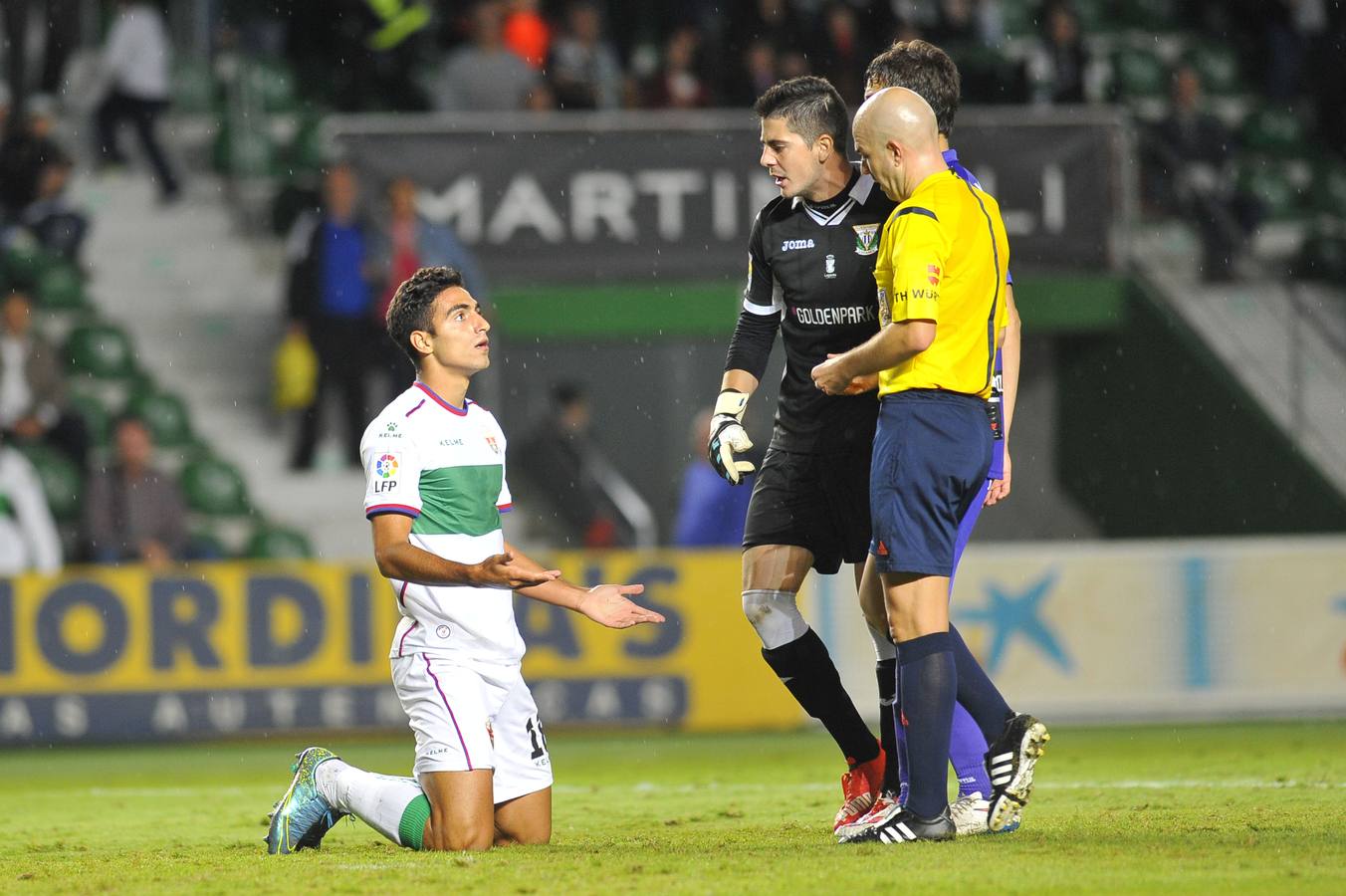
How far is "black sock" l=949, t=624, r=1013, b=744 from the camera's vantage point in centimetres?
556

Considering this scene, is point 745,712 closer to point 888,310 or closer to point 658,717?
point 658,717

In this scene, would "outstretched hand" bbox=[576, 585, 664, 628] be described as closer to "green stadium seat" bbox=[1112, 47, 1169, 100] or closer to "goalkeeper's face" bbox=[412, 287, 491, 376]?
"goalkeeper's face" bbox=[412, 287, 491, 376]

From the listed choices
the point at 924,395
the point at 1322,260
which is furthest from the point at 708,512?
the point at 1322,260

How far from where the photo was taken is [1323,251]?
15.3m

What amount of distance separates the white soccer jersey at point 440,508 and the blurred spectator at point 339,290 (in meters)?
7.75

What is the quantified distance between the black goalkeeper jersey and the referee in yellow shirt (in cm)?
42

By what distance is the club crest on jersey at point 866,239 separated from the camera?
5770mm

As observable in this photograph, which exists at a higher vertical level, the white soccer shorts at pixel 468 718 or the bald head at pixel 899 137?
the bald head at pixel 899 137

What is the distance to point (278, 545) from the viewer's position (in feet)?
43.2

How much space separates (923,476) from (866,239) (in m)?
0.90

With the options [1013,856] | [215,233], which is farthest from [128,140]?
[1013,856]

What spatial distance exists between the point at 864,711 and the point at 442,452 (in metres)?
5.73

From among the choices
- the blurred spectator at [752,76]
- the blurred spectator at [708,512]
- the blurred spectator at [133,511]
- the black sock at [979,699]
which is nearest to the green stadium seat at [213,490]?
the blurred spectator at [133,511]

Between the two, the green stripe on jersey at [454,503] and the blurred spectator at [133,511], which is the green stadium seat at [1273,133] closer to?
the blurred spectator at [133,511]
